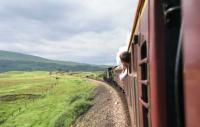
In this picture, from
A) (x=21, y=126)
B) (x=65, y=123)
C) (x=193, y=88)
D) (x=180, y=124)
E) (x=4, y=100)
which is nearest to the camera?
(x=193, y=88)

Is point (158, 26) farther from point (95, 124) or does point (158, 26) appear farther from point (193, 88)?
point (95, 124)

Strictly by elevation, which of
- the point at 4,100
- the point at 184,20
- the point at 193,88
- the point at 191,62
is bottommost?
the point at 4,100

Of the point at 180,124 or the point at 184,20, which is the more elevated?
the point at 184,20

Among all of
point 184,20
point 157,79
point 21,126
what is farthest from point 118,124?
point 21,126

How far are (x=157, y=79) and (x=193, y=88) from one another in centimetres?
132

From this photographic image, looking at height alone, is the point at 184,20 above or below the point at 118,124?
above

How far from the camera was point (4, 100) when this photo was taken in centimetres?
7244

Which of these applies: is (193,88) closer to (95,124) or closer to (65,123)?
(95,124)

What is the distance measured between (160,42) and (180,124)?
1.12 metres

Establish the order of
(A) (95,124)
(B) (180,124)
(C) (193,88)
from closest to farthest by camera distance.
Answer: (C) (193,88), (B) (180,124), (A) (95,124)

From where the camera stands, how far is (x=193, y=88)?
8.15 ft

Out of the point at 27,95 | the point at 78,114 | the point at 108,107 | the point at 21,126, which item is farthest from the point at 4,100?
the point at 108,107

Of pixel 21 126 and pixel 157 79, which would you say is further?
pixel 21 126

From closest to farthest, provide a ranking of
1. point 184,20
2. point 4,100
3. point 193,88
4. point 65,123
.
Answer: point 193,88 → point 184,20 → point 65,123 → point 4,100
